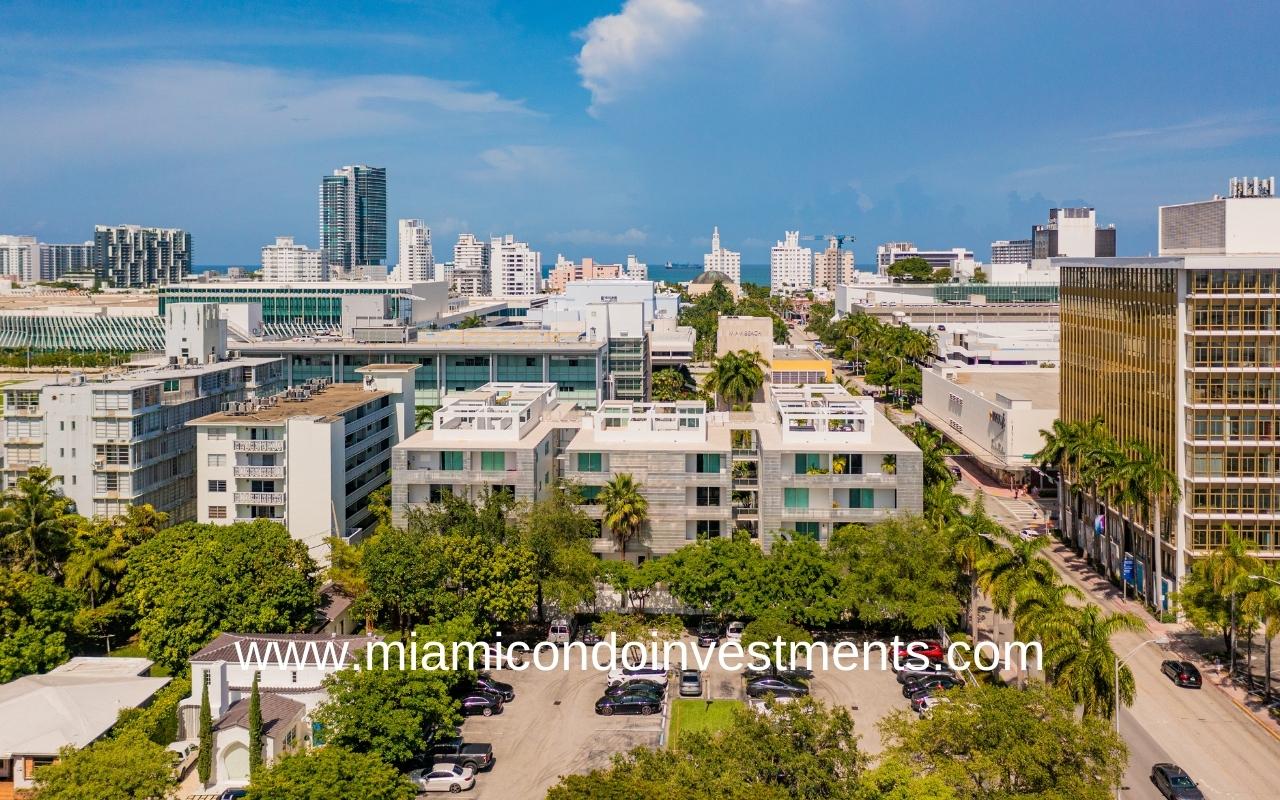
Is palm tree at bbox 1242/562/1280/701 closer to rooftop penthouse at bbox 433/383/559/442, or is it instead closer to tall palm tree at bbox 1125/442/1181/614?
tall palm tree at bbox 1125/442/1181/614

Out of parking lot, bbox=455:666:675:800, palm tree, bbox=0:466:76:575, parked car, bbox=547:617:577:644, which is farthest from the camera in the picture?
palm tree, bbox=0:466:76:575

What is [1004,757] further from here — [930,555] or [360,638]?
[360,638]

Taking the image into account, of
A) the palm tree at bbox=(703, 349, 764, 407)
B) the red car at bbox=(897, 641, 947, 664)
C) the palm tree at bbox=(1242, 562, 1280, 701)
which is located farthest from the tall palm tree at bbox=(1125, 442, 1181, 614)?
the palm tree at bbox=(703, 349, 764, 407)

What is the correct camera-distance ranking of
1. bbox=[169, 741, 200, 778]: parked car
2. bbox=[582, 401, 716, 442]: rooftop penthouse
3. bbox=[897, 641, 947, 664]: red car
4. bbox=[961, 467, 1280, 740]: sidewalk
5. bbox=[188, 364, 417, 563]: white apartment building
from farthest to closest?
bbox=[188, 364, 417, 563]: white apartment building, bbox=[582, 401, 716, 442]: rooftop penthouse, bbox=[897, 641, 947, 664]: red car, bbox=[961, 467, 1280, 740]: sidewalk, bbox=[169, 741, 200, 778]: parked car

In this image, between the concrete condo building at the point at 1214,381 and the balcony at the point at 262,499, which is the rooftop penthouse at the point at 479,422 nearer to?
the balcony at the point at 262,499

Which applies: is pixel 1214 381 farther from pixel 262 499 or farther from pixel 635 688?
pixel 262 499

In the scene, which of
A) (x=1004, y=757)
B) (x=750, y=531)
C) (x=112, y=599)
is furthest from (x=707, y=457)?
(x=112, y=599)

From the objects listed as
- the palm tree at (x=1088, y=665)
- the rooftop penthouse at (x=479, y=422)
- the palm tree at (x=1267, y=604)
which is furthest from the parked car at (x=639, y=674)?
the palm tree at (x=1267, y=604)
